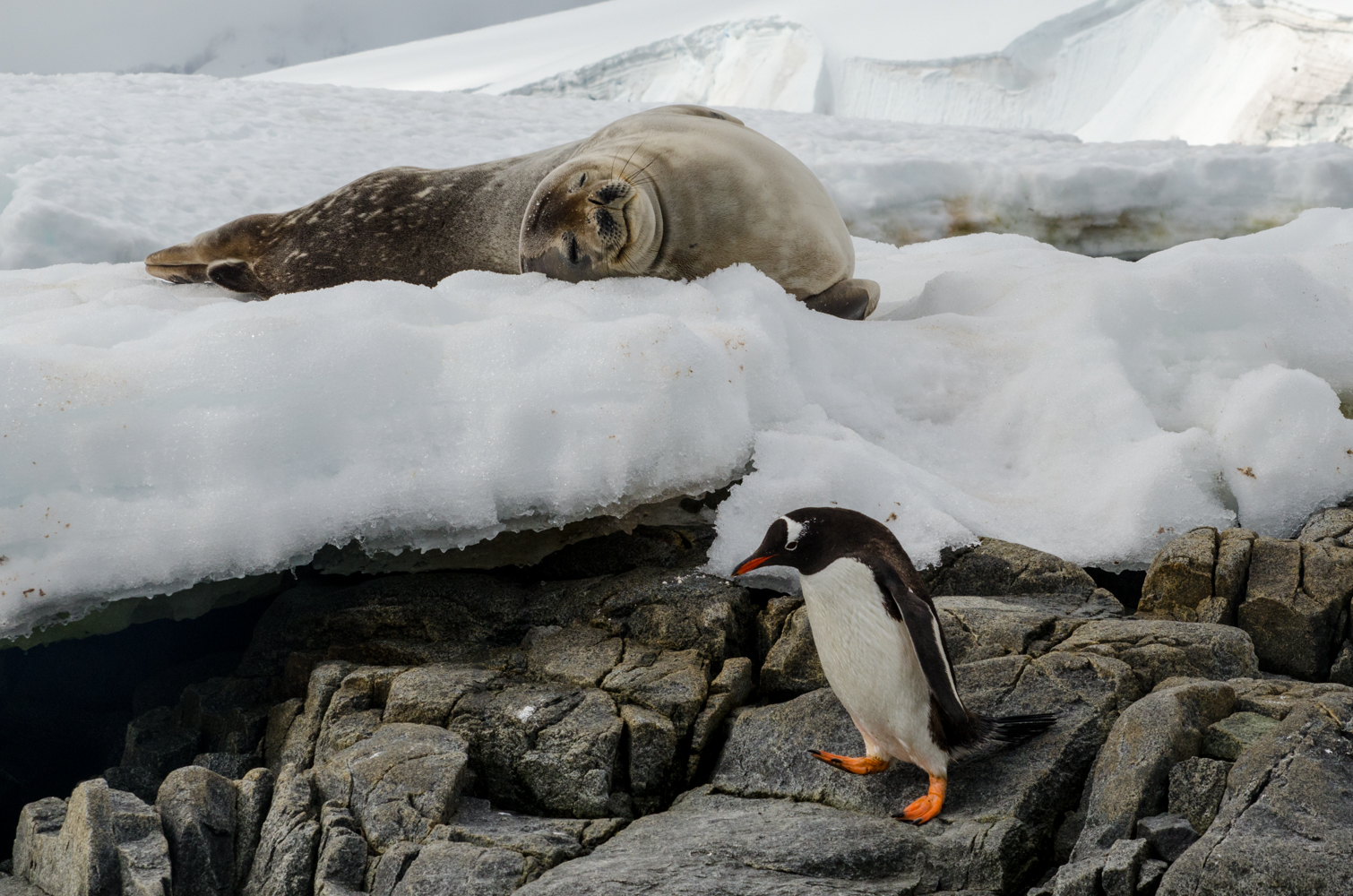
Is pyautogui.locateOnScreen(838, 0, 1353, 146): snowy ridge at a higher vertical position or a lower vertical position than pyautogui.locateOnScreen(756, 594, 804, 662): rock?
higher

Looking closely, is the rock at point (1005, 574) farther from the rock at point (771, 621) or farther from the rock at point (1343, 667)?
the rock at point (1343, 667)

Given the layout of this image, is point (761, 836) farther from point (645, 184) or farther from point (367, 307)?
point (645, 184)

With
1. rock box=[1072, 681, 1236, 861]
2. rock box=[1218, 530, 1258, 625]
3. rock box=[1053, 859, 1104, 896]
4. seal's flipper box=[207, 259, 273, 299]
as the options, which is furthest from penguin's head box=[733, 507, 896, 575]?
seal's flipper box=[207, 259, 273, 299]

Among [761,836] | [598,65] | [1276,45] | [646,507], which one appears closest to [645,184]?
[646,507]

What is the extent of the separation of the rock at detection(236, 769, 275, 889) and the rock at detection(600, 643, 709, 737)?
2.50 ft

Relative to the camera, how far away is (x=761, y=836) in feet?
5.88

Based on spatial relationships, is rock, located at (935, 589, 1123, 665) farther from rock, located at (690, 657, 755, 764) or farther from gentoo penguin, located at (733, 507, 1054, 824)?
rock, located at (690, 657, 755, 764)

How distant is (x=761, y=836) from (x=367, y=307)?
84.7 inches

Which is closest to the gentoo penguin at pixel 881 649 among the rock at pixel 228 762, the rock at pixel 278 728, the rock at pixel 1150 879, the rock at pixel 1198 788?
the rock at pixel 1198 788

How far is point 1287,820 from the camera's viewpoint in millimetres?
1494

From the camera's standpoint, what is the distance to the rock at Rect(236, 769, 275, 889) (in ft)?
6.64

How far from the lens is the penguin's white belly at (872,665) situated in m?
1.85

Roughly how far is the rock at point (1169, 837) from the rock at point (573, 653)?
121 centimetres

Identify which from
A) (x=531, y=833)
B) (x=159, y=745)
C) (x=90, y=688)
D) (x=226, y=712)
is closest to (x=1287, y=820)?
(x=531, y=833)
